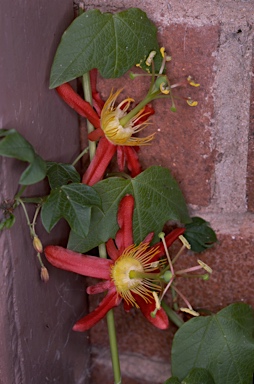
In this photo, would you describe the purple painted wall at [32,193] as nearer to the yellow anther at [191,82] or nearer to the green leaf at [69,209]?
the green leaf at [69,209]

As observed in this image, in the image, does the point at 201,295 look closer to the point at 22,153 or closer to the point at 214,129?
the point at 214,129

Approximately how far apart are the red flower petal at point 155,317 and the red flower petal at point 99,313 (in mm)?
27

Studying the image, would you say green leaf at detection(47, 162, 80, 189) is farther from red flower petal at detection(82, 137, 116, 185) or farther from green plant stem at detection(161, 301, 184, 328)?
green plant stem at detection(161, 301, 184, 328)

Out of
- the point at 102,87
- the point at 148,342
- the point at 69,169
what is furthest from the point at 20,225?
the point at 148,342

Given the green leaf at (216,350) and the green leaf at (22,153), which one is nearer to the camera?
the green leaf at (22,153)

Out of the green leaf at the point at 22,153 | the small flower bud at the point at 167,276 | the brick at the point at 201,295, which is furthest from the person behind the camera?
the brick at the point at 201,295

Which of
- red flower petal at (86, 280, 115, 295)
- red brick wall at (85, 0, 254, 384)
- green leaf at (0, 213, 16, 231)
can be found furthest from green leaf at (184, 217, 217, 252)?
green leaf at (0, 213, 16, 231)


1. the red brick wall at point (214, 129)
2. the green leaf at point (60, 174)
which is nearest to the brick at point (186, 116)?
the red brick wall at point (214, 129)

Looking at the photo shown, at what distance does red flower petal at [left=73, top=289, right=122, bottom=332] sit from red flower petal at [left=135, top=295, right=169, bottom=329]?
27mm

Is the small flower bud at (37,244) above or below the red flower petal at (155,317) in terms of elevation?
above

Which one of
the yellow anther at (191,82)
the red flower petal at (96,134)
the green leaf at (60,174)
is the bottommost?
the green leaf at (60,174)

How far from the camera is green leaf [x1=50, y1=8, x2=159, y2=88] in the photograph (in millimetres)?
652

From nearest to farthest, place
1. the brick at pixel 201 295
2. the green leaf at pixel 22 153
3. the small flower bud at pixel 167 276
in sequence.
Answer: the green leaf at pixel 22 153 → the small flower bud at pixel 167 276 → the brick at pixel 201 295

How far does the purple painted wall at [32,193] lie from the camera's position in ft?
2.02
